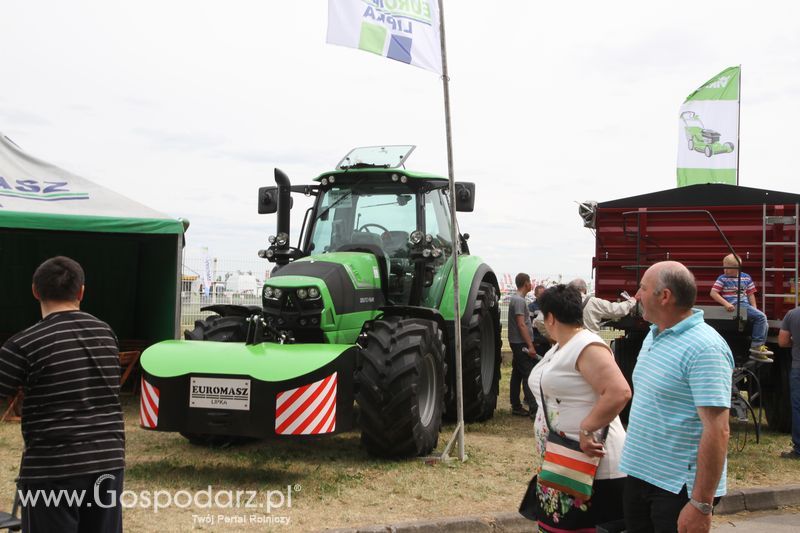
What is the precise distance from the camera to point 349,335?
7398 mm

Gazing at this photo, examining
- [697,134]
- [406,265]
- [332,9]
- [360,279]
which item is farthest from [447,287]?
[697,134]

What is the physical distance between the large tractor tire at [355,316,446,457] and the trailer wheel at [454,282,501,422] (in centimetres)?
140

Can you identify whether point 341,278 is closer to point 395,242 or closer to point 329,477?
point 395,242

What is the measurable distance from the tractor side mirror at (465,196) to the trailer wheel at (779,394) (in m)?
3.86

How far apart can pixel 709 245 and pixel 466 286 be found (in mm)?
2782

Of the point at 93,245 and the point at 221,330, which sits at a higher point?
the point at 93,245

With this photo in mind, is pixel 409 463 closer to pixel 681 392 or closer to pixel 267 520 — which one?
pixel 267 520

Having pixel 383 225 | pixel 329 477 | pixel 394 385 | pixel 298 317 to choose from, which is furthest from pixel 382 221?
pixel 329 477

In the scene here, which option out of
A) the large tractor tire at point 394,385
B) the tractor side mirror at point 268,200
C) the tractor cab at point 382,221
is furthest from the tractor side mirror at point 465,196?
the tractor side mirror at point 268,200

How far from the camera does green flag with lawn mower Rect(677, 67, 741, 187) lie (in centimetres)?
1480

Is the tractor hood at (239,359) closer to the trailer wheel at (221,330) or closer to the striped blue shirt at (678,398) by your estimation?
the trailer wheel at (221,330)

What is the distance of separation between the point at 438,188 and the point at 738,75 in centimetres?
908

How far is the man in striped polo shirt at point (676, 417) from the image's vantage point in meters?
2.88

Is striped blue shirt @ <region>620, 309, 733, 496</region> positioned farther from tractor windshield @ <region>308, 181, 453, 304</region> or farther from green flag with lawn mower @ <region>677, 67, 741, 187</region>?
green flag with lawn mower @ <region>677, 67, 741, 187</region>
